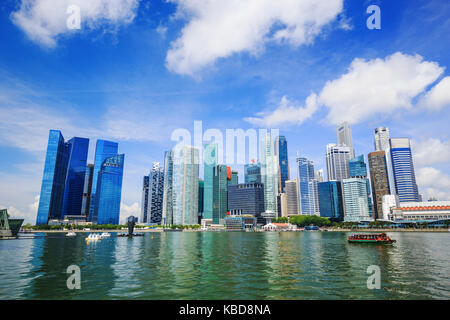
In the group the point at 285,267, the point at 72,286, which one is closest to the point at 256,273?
the point at 285,267

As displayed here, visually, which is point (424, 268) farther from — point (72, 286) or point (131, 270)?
point (72, 286)

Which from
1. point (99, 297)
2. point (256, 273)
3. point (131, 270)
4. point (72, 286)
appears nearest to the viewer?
point (99, 297)

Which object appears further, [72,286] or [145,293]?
[72,286]

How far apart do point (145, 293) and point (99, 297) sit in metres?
4.42

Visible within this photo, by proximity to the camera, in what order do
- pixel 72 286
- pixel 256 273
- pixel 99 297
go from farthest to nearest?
pixel 256 273
pixel 72 286
pixel 99 297

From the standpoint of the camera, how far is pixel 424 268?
41312 mm

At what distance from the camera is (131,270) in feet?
134

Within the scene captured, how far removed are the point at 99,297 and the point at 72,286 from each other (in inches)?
253
